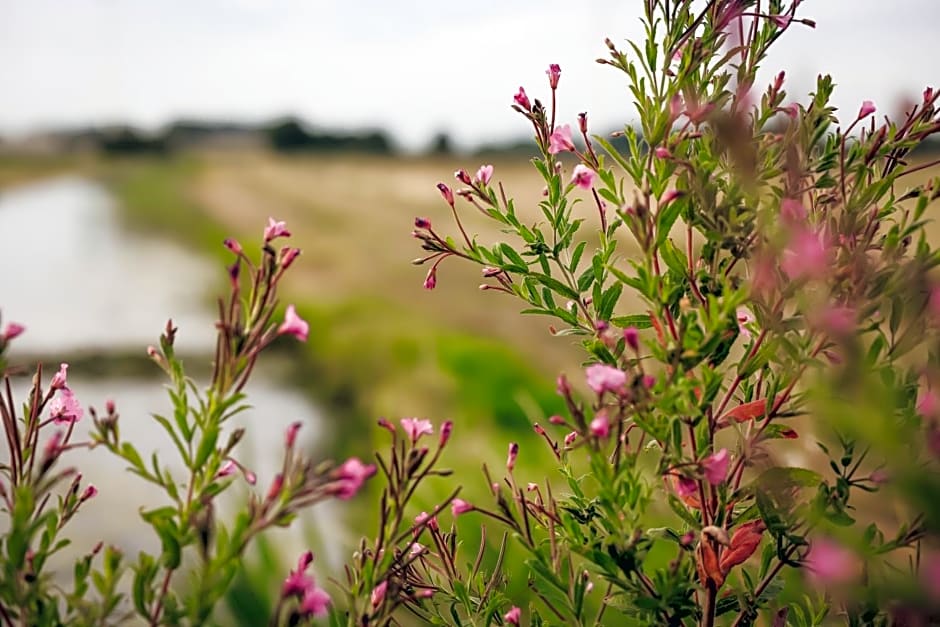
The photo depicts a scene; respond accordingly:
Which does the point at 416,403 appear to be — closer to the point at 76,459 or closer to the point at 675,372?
the point at 76,459

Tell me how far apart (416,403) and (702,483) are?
4.15 metres

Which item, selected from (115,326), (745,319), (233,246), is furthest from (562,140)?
(115,326)

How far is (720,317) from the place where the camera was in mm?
524

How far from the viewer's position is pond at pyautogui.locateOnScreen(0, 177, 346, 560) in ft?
13.7

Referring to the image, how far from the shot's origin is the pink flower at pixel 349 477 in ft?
1.44

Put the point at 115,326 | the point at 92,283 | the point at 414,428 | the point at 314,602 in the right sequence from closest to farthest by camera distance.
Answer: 1. the point at 314,602
2. the point at 414,428
3. the point at 115,326
4. the point at 92,283

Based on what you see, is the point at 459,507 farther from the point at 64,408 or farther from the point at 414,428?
the point at 64,408

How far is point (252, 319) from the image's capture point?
0.49 metres

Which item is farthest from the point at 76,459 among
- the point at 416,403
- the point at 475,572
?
the point at 475,572

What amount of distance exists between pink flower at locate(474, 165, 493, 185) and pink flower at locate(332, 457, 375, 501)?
344 mm

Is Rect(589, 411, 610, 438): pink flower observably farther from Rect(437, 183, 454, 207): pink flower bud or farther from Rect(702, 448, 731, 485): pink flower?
Rect(437, 183, 454, 207): pink flower bud

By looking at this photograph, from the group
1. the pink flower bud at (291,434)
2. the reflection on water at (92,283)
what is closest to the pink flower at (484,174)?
the pink flower bud at (291,434)

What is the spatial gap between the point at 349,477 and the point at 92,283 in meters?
11.4

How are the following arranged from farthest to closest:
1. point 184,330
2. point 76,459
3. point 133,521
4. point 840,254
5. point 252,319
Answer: point 184,330 → point 76,459 → point 133,521 → point 840,254 → point 252,319
